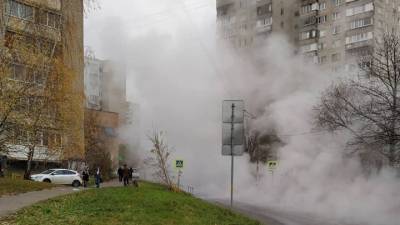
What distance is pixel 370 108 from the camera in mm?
34719

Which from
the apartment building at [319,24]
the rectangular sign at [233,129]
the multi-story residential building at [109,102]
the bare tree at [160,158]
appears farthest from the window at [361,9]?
the rectangular sign at [233,129]

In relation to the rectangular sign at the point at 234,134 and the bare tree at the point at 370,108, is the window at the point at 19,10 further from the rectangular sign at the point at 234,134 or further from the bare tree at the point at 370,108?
the bare tree at the point at 370,108

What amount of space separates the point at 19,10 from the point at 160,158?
11.5m

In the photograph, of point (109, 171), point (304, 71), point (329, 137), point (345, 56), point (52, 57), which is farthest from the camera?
point (109, 171)

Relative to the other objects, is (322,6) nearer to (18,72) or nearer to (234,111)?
(18,72)

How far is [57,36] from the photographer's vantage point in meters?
25.9

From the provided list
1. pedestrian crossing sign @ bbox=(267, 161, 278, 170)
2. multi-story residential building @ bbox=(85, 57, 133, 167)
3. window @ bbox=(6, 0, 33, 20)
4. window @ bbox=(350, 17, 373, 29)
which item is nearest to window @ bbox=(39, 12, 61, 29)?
window @ bbox=(6, 0, 33, 20)

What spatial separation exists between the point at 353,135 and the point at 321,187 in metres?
5.67

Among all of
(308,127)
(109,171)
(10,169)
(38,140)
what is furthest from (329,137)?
(109,171)

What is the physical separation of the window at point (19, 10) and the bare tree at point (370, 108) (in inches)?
698

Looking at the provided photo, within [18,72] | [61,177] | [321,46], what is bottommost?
[61,177]

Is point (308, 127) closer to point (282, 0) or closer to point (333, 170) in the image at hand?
point (333, 170)

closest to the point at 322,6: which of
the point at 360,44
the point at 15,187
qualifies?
the point at 360,44

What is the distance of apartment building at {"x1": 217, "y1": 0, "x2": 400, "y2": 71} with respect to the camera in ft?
123
